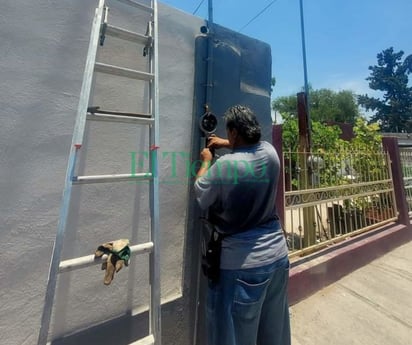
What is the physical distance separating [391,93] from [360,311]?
37.5 m

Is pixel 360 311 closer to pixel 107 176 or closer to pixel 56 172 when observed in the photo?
pixel 107 176

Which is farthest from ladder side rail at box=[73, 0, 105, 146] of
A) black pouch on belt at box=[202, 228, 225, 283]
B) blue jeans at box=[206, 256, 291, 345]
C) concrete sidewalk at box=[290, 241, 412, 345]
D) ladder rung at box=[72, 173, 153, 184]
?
concrete sidewalk at box=[290, 241, 412, 345]

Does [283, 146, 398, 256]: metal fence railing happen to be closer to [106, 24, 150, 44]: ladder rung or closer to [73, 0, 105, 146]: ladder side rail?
[106, 24, 150, 44]: ladder rung

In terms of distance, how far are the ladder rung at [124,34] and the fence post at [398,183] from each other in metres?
4.74

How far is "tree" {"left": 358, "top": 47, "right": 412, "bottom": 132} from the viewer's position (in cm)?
2998

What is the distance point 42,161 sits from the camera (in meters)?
1.38

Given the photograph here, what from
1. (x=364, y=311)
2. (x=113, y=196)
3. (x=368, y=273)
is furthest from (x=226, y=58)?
(x=368, y=273)

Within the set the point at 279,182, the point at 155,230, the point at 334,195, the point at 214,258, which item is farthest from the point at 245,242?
the point at 334,195

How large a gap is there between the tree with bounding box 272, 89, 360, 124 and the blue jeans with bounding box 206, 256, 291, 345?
2896 cm

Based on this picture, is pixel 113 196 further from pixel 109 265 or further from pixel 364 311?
pixel 364 311

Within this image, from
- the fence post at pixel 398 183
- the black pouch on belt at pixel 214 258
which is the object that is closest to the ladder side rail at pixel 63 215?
the black pouch on belt at pixel 214 258

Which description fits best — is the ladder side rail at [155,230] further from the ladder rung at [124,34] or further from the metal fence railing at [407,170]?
the metal fence railing at [407,170]

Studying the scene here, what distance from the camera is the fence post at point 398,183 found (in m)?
4.28

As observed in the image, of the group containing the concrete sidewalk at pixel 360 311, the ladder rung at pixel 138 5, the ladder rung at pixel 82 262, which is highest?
the ladder rung at pixel 138 5
